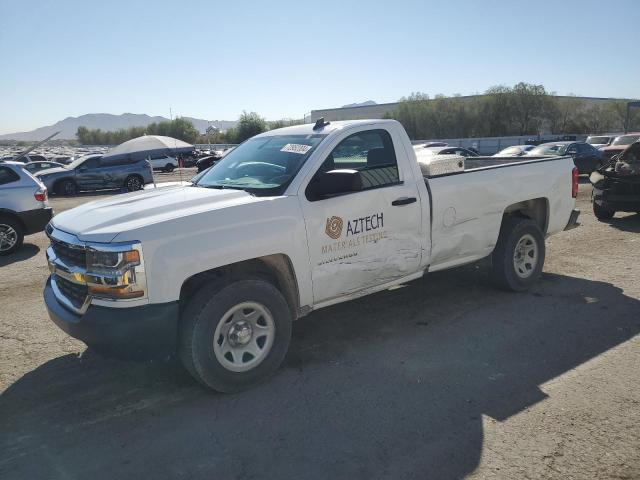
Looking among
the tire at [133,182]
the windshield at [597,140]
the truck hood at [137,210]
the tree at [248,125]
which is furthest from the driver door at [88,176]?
the tree at [248,125]

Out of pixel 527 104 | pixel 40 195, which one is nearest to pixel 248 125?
pixel 527 104

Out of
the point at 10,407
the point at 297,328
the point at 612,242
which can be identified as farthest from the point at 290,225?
the point at 612,242

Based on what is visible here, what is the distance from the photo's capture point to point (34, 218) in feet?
31.0

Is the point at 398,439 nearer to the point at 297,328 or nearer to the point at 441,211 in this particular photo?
the point at 297,328

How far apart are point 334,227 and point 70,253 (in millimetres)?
1998

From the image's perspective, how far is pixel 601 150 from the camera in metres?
20.8

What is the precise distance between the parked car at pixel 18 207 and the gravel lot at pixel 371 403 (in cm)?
416

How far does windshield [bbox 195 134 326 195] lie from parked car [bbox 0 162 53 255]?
5.93 m

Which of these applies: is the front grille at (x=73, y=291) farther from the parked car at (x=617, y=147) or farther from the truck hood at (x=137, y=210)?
the parked car at (x=617, y=147)

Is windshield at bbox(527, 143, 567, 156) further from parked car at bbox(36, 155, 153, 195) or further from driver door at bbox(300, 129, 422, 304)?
driver door at bbox(300, 129, 422, 304)

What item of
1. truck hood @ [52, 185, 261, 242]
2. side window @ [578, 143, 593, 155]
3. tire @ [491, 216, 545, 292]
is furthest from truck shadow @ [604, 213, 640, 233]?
side window @ [578, 143, 593, 155]

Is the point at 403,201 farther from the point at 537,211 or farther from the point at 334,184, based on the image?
the point at 537,211

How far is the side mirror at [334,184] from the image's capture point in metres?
3.97

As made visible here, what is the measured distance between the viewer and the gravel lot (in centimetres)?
301
